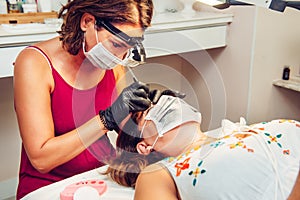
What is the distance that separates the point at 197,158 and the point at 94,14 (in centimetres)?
51

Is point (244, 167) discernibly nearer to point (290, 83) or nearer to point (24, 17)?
point (24, 17)

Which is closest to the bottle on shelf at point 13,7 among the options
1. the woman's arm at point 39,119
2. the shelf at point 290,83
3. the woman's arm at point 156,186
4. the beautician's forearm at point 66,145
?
the woman's arm at point 39,119

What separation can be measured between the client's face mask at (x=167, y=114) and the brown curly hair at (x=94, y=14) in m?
0.26

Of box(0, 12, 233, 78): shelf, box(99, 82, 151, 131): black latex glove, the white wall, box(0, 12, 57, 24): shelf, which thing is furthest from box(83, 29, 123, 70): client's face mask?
the white wall

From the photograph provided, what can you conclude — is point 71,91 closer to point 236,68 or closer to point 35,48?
point 35,48

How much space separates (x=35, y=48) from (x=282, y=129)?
76cm

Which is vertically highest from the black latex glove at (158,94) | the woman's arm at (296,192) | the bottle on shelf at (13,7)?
the bottle on shelf at (13,7)

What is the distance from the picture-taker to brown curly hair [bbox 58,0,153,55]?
1.04 metres

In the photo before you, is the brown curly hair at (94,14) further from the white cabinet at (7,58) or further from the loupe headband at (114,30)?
the white cabinet at (7,58)

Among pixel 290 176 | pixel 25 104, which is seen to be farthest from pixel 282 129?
pixel 25 104

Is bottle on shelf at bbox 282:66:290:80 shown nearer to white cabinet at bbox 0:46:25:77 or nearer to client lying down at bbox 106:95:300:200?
client lying down at bbox 106:95:300:200

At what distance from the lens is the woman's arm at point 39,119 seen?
1.01 metres

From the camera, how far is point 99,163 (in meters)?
1.28

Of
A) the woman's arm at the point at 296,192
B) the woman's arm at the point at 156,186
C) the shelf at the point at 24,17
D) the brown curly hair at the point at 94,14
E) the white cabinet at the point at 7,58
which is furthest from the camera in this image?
the shelf at the point at 24,17
